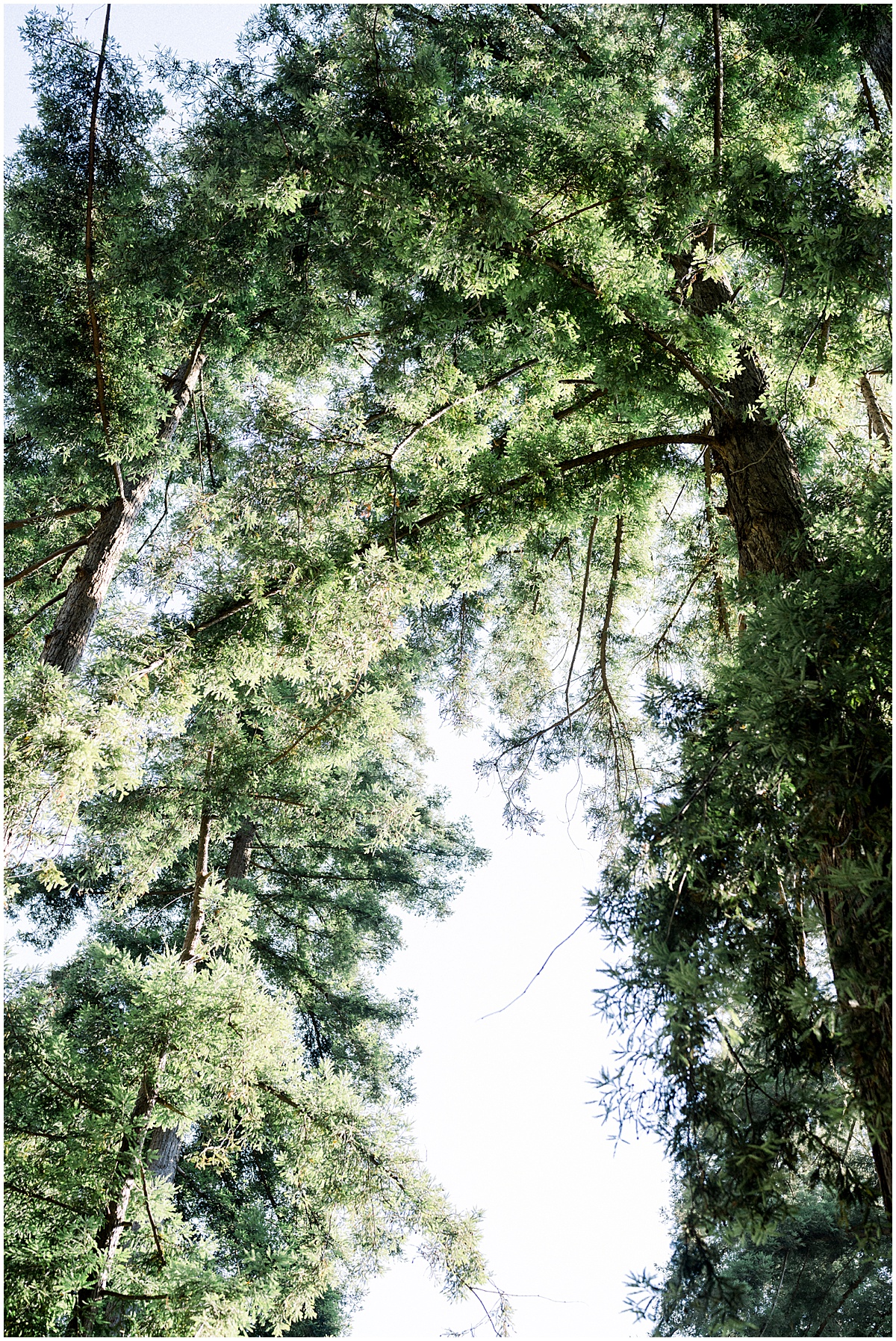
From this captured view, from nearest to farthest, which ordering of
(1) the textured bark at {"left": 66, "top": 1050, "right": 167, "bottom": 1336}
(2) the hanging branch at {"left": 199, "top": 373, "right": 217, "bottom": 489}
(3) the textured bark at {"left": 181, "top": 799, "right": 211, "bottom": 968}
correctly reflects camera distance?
(1) the textured bark at {"left": 66, "top": 1050, "right": 167, "bottom": 1336} → (3) the textured bark at {"left": 181, "top": 799, "right": 211, "bottom": 968} → (2) the hanging branch at {"left": 199, "top": 373, "right": 217, "bottom": 489}

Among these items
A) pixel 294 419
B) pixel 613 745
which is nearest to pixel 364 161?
pixel 294 419

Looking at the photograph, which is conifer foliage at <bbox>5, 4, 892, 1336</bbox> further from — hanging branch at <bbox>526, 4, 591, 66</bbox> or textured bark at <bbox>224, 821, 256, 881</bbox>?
textured bark at <bbox>224, 821, 256, 881</bbox>

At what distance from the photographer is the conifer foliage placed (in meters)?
2.54

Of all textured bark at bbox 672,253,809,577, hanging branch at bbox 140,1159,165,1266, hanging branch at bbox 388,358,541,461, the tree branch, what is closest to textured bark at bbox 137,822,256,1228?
hanging branch at bbox 140,1159,165,1266

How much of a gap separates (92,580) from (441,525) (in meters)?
1.95

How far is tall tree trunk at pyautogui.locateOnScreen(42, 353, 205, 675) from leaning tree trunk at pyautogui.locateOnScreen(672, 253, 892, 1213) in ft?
10.8

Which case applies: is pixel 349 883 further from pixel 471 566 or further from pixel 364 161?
pixel 364 161

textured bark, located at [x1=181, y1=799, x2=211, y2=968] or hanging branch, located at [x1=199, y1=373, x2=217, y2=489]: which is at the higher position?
hanging branch, located at [x1=199, y1=373, x2=217, y2=489]

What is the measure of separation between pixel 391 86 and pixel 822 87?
9.16ft

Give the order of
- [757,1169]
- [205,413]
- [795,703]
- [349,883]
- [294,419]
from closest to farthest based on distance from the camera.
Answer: [757,1169], [795,703], [294,419], [205,413], [349,883]

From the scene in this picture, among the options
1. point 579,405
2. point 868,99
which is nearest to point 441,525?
point 579,405

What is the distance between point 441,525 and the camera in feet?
16.6

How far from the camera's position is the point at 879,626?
268 centimetres

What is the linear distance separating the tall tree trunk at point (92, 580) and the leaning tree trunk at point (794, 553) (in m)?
3.30
